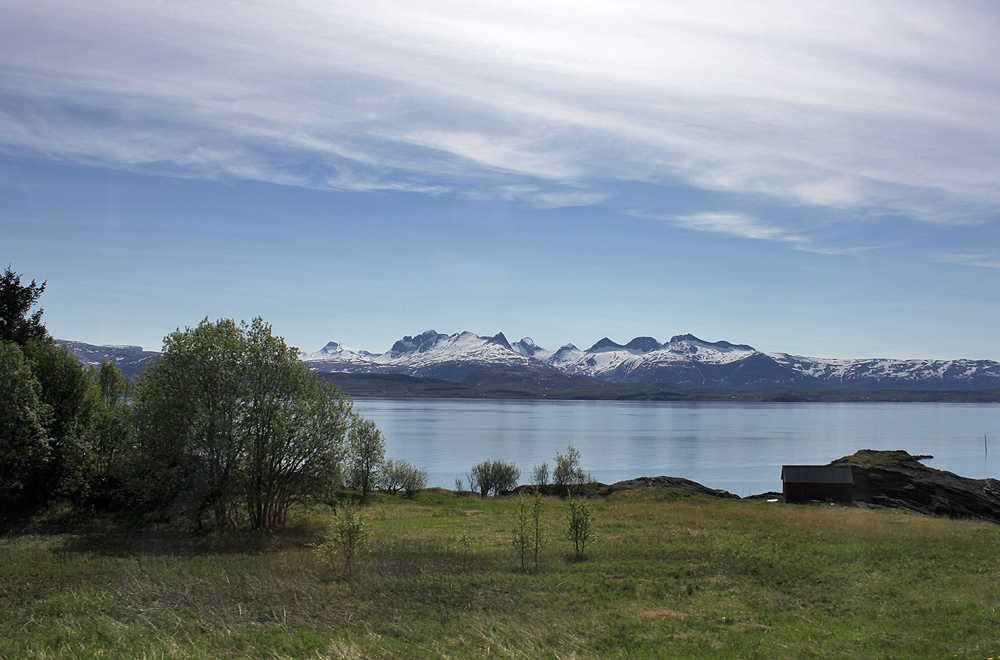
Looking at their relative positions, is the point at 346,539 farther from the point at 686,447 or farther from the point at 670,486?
the point at 686,447

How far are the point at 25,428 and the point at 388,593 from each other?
2487 centimetres

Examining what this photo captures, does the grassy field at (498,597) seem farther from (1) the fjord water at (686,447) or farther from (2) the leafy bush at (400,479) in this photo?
(1) the fjord water at (686,447)

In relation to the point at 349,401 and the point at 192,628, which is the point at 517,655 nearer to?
the point at 192,628

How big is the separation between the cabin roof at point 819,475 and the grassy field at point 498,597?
72.2 feet

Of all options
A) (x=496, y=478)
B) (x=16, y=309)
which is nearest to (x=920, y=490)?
(x=496, y=478)

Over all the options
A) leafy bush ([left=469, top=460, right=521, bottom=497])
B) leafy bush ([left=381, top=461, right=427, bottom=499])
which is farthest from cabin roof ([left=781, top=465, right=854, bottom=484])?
leafy bush ([left=381, top=461, right=427, bottom=499])

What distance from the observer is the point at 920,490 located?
172ft

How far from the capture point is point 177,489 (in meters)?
30.4

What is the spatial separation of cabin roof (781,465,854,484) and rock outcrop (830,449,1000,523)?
297 centimetres

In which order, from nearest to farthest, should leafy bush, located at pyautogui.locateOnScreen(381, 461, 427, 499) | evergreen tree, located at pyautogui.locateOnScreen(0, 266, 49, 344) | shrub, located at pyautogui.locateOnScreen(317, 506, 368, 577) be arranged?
1. shrub, located at pyautogui.locateOnScreen(317, 506, 368, 577)
2. evergreen tree, located at pyautogui.locateOnScreen(0, 266, 49, 344)
3. leafy bush, located at pyautogui.locateOnScreen(381, 461, 427, 499)

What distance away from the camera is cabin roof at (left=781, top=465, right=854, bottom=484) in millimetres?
51188

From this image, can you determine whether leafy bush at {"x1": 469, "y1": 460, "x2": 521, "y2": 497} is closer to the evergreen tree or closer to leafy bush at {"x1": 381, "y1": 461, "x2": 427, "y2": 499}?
leafy bush at {"x1": 381, "y1": 461, "x2": 427, "y2": 499}

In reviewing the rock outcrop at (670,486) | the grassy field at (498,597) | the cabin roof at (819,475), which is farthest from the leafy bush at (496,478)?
the grassy field at (498,597)

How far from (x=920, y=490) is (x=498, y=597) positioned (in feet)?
161
